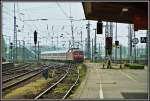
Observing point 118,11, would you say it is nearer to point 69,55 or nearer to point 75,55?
point 75,55

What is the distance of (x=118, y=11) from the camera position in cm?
2409

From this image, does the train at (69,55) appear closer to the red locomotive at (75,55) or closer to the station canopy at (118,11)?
the red locomotive at (75,55)

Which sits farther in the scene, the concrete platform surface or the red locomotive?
the red locomotive

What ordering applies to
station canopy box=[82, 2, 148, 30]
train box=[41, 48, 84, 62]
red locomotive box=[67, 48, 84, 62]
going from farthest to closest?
train box=[41, 48, 84, 62], red locomotive box=[67, 48, 84, 62], station canopy box=[82, 2, 148, 30]

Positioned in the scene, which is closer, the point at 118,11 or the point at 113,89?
the point at 113,89

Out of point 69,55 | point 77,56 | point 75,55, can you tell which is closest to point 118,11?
point 75,55

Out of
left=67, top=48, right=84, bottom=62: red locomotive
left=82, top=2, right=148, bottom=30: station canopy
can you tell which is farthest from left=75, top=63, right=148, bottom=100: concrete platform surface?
left=67, top=48, right=84, bottom=62: red locomotive

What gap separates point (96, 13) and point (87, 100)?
9360 millimetres

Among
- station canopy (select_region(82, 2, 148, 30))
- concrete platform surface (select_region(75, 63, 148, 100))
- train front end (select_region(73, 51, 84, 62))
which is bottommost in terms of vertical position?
concrete platform surface (select_region(75, 63, 148, 100))

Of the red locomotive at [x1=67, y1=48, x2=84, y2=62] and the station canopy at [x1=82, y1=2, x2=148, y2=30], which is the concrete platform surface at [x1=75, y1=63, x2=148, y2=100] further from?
the red locomotive at [x1=67, y1=48, x2=84, y2=62]

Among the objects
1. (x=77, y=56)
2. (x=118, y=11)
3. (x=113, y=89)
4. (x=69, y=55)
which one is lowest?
(x=113, y=89)

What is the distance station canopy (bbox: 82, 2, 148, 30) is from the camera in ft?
65.6

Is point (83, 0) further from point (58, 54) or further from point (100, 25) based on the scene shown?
point (58, 54)

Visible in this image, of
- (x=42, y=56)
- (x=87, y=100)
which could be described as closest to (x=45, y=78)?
(x=87, y=100)
